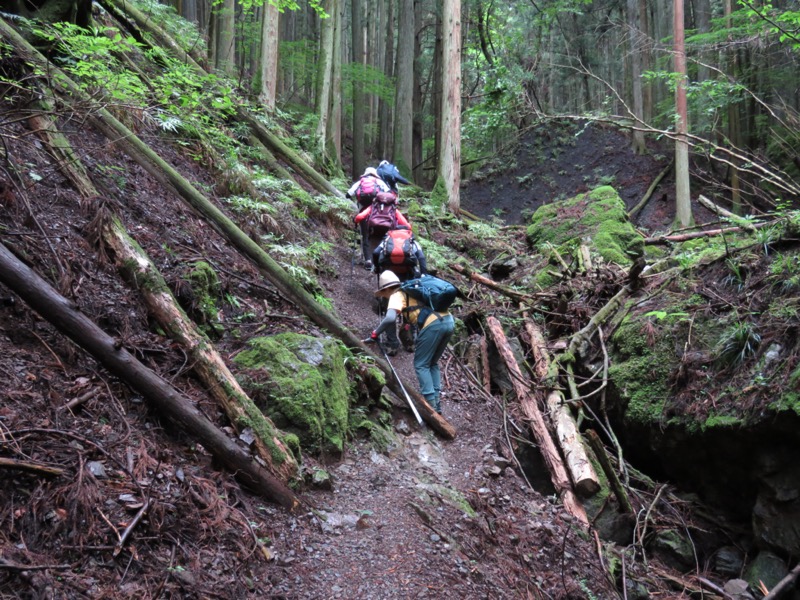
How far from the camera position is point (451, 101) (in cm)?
1498

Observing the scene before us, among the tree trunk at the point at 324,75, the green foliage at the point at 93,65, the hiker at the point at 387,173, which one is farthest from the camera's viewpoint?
the tree trunk at the point at 324,75

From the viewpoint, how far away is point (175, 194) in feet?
23.2

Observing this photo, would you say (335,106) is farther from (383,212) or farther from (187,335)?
(187,335)

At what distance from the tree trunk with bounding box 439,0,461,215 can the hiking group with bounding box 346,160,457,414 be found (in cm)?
558

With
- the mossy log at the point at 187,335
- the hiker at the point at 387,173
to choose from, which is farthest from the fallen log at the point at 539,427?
the mossy log at the point at 187,335

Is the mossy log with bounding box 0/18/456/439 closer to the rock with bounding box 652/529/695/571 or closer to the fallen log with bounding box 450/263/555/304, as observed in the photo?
the rock with bounding box 652/529/695/571

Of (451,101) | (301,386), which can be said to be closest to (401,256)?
(301,386)

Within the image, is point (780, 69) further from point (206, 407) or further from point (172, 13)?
point (206, 407)

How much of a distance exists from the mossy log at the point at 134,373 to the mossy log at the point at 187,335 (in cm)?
20

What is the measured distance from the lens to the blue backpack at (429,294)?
6805mm

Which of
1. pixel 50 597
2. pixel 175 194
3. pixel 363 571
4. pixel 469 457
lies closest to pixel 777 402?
pixel 469 457

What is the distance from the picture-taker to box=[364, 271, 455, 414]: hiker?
22.4ft

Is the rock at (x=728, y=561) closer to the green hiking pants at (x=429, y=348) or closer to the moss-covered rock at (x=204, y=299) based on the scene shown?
the green hiking pants at (x=429, y=348)

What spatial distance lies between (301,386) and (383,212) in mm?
4724
